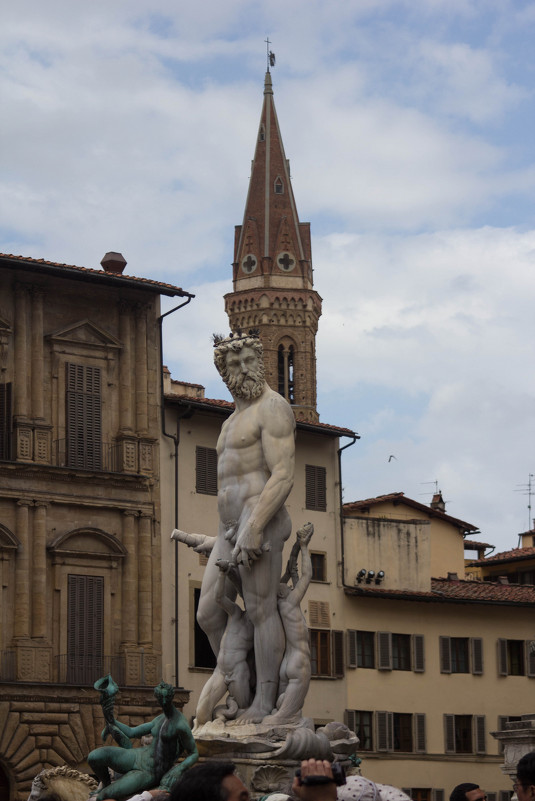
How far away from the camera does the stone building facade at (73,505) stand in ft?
130

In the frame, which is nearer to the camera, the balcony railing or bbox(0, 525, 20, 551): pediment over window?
bbox(0, 525, 20, 551): pediment over window

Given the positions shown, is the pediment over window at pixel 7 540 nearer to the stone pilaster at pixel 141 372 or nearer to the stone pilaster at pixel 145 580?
the stone pilaster at pixel 145 580

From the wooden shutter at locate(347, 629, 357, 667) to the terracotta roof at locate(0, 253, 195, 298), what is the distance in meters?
10.3

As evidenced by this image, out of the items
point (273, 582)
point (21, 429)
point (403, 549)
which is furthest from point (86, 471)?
point (273, 582)

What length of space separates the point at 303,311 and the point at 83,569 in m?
59.7

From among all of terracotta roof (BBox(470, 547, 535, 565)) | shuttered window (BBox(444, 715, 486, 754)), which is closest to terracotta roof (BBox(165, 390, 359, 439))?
shuttered window (BBox(444, 715, 486, 754))

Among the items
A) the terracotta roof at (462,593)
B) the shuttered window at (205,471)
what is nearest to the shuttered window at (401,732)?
the terracotta roof at (462,593)

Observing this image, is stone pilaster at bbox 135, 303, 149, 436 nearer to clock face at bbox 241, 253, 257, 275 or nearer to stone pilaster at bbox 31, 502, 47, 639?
stone pilaster at bbox 31, 502, 47, 639

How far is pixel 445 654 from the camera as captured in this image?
49.0 m

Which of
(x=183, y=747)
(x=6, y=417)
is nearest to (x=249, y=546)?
(x=183, y=747)

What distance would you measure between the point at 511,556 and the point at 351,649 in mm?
13367

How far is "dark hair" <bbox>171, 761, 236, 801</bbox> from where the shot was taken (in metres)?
6.18

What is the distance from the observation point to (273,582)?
15.1 meters

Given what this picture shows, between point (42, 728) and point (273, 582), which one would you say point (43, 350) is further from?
point (273, 582)
